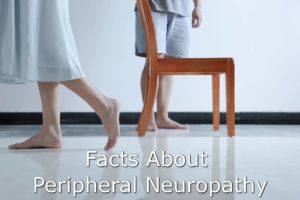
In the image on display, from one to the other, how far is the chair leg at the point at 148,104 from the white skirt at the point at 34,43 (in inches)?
28.4

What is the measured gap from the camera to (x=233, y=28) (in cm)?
312

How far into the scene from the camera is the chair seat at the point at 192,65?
83.8 inches

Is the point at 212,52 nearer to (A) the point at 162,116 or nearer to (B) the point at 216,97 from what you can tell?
(B) the point at 216,97

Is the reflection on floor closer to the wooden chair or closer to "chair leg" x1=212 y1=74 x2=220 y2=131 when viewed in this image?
the wooden chair

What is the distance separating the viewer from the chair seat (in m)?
2.13

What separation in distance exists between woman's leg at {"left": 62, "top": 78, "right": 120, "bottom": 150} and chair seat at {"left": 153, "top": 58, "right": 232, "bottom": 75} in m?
0.63

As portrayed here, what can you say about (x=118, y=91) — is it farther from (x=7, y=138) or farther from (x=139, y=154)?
(x=139, y=154)

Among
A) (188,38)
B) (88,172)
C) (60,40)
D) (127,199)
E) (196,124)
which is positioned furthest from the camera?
(196,124)

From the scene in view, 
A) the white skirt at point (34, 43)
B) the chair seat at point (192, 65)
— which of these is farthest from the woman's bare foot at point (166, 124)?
the white skirt at point (34, 43)

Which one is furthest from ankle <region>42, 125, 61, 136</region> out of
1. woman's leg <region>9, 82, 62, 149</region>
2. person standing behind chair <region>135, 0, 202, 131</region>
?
person standing behind chair <region>135, 0, 202, 131</region>

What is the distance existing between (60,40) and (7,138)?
0.82m

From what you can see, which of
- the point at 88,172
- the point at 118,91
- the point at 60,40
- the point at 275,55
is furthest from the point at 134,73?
the point at 88,172

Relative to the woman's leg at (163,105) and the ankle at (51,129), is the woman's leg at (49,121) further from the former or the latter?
the woman's leg at (163,105)

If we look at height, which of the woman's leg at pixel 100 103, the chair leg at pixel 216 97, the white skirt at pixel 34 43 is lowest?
the chair leg at pixel 216 97
